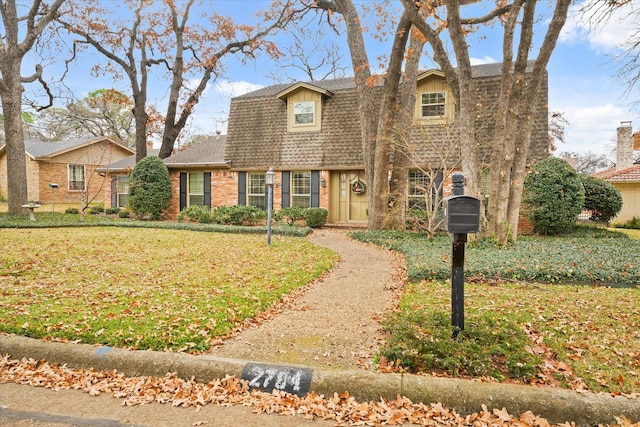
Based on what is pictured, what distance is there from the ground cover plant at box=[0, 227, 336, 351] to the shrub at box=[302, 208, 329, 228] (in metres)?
2.99

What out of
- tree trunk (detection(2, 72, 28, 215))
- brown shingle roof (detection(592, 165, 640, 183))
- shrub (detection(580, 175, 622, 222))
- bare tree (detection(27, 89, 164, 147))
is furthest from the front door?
bare tree (detection(27, 89, 164, 147))

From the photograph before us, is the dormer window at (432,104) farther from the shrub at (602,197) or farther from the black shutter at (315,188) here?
the shrub at (602,197)

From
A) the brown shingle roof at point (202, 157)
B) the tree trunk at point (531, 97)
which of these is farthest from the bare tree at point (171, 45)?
the tree trunk at point (531, 97)

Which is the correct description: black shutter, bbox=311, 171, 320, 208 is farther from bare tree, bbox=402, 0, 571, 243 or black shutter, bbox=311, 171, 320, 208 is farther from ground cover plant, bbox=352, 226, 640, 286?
bare tree, bbox=402, 0, 571, 243

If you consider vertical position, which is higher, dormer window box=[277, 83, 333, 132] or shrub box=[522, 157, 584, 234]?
dormer window box=[277, 83, 333, 132]

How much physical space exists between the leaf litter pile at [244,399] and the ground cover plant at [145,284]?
0.47 meters

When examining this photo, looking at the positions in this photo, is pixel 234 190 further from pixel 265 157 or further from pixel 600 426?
pixel 600 426

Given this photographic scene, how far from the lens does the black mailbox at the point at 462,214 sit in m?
3.34

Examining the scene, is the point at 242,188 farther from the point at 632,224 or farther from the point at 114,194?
the point at 632,224

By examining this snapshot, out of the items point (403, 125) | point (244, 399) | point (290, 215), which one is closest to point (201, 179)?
point (290, 215)

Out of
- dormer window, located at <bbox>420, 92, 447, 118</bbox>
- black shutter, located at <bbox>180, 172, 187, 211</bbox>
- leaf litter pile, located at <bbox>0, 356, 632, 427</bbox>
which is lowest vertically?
leaf litter pile, located at <bbox>0, 356, 632, 427</bbox>

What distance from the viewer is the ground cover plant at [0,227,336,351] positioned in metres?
3.99

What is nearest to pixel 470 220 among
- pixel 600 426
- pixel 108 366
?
pixel 600 426

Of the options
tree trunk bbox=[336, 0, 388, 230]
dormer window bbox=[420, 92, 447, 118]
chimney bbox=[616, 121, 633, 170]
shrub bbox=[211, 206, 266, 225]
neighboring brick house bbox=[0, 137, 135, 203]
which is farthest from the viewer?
neighboring brick house bbox=[0, 137, 135, 203]
